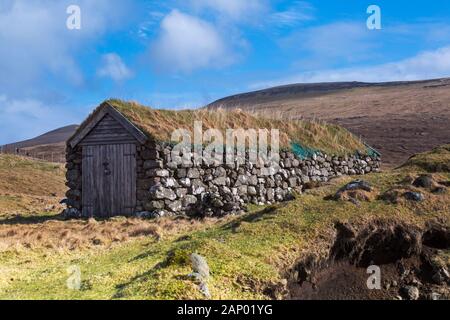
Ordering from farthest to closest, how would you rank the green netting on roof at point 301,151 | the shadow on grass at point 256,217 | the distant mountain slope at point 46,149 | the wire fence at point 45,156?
the distant mountain slope at point 46,149, the wire fence at point 45,156, the green netting on roof at point 301,151, the shadow on grass at point 256,217

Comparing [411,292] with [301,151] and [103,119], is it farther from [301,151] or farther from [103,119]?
[301,151]

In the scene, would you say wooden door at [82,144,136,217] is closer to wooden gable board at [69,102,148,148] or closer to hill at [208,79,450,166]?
wooden gable board at [69,102,148,148]

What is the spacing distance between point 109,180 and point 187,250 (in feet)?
36.4

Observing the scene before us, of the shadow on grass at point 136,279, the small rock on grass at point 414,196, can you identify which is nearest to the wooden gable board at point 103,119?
the small rock on grass at point 414,196

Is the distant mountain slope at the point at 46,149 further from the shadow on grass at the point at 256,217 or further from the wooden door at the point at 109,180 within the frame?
the shadow on grass at the point at 256,217

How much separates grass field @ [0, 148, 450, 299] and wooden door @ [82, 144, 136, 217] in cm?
295

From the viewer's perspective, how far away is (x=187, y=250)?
9273 millimetres

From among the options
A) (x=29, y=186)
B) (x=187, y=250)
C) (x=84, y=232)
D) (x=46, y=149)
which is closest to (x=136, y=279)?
(x=187, y=250)

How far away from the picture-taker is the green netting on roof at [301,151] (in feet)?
80.2

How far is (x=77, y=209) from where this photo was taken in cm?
2030

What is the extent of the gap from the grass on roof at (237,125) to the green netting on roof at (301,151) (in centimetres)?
21

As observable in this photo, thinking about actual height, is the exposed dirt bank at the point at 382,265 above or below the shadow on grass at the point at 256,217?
below

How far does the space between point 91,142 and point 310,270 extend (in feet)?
40.5

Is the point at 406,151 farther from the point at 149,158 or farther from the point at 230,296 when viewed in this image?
the point at 230,296
